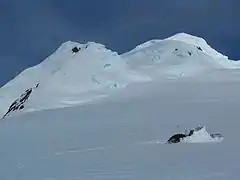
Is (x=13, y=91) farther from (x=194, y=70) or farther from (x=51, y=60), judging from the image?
(x=194, y=70)

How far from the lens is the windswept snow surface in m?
8.52

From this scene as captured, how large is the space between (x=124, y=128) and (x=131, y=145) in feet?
12.9

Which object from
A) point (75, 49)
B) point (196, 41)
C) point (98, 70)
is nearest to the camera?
point (98, 70)

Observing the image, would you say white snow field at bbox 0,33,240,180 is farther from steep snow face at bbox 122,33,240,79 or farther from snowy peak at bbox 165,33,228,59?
snowy peak at bbox 165,33,228,59

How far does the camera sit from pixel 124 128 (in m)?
16.0

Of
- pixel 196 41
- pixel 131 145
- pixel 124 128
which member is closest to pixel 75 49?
A: pixel 196 41

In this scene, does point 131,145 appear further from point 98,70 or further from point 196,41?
point 196,41

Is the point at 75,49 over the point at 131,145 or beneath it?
over

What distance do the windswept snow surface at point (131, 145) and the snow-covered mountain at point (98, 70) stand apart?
11.6m

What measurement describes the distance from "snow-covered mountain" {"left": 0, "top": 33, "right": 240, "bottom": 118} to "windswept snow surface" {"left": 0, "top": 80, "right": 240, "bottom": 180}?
11.6 metres

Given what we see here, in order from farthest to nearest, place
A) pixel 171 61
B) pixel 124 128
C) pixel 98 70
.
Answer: pixel 171 61 < pixel 98 70 < pixel 124 128

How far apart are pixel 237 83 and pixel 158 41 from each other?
86.8ft

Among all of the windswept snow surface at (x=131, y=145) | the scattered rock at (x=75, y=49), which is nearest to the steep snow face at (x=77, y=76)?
the scattered rock at (x=75, y=49)

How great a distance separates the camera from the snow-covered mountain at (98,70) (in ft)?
120
